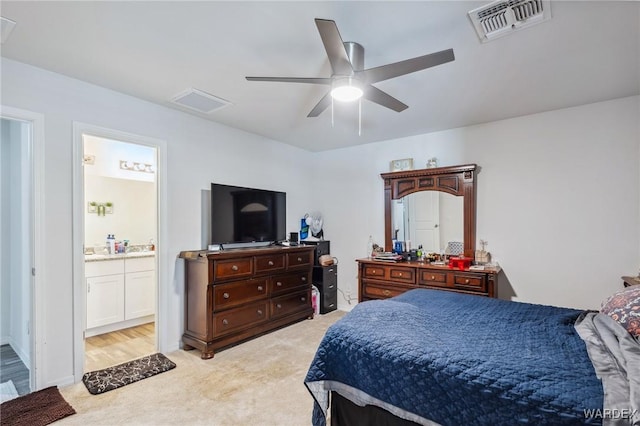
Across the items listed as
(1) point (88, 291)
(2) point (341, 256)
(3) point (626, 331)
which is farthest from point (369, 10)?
(1) point (88, 291)

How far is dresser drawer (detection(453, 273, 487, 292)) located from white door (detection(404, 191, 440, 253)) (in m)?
0.70

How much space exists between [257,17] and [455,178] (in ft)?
9.92

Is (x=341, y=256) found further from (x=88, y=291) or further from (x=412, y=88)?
(x=88, y=291)

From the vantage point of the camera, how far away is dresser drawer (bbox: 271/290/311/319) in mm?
3820

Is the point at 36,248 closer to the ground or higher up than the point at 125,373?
higher up

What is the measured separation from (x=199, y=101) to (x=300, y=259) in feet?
7.34

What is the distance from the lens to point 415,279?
12.1ft

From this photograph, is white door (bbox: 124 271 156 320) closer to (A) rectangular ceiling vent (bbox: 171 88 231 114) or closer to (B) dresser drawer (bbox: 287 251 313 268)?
(B) dresser drawer (bbox: 287 251 313 268)

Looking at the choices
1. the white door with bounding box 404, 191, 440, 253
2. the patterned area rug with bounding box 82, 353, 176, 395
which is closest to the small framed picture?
the white door with bounding box 404, 191, 440, 253

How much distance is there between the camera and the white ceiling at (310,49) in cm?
181

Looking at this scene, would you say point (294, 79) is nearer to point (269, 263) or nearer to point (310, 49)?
A: point (310, 49)

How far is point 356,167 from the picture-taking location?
4859 millimetres

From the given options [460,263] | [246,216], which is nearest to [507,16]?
[460,263]

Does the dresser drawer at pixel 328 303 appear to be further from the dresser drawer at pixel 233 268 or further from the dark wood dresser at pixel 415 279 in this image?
the dresser drawer at pixel 233 268
